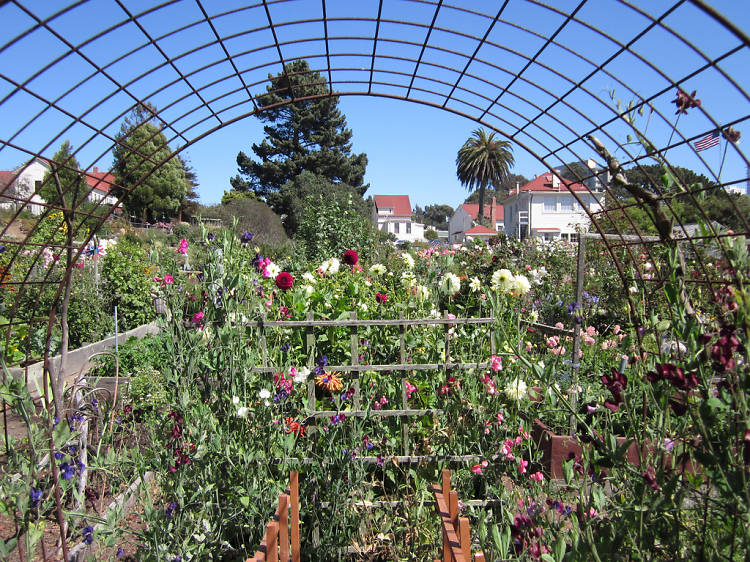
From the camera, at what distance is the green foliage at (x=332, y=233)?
8.02 metres

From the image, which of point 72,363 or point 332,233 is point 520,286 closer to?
point 72,363

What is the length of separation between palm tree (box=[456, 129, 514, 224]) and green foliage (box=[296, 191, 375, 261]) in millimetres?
29714

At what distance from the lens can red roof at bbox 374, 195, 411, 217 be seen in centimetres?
5903

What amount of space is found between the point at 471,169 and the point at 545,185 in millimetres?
6327

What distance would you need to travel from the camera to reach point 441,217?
8025 centimetres

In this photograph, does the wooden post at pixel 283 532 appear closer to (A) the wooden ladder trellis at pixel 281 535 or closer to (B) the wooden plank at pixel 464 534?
(A) the wooden ladder trellis at pixel 281 535

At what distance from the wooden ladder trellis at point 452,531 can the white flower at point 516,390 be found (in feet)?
2.05

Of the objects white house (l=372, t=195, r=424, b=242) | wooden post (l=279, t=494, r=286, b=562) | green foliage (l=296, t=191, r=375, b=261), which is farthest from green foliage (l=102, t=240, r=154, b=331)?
white house (l=372, t=195, r=424, b=242)

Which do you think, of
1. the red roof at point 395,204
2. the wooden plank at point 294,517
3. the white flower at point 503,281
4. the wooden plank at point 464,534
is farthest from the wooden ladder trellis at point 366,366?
the red roof at point 395,204

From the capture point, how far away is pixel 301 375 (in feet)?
7.14

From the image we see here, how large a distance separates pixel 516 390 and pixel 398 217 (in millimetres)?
56736

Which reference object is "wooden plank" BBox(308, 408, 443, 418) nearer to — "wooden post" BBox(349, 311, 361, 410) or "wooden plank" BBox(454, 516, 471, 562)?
"wooden post" BBox(349, 311, 361, 410)

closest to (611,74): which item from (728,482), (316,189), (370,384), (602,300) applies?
(728,482)

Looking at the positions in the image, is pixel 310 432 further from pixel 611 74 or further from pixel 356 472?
pixel 611 74
